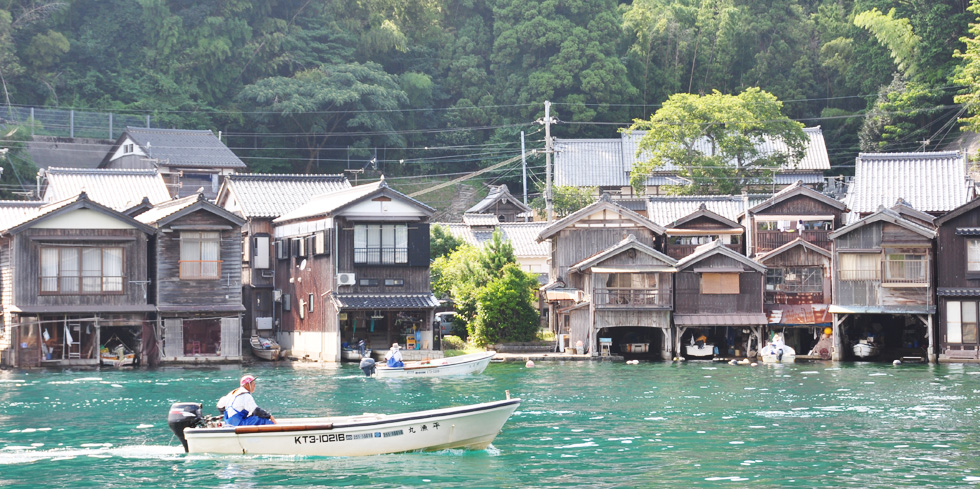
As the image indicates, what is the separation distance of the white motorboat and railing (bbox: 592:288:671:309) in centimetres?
3076

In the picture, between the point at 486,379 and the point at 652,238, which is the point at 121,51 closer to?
the point at 652,238

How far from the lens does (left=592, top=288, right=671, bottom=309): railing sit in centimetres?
5559

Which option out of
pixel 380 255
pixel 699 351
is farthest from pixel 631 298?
pixel 380 255

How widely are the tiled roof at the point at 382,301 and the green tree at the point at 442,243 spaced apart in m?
16.9

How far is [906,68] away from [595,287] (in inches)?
1649

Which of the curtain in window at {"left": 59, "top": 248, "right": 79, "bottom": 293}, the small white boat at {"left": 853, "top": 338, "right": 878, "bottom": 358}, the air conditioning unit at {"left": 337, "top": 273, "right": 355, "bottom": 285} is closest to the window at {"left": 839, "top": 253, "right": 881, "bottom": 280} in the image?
the small white boat at {"left": 853, "top": 338, "right": 878, "bottom": 358}

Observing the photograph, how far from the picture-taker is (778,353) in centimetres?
5288

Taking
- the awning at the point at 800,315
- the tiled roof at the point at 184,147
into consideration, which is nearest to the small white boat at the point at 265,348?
the tiled roof at the point at 184,147

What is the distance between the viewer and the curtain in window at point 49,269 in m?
48.3

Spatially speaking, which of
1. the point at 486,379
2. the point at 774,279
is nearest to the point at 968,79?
the point at 774,279

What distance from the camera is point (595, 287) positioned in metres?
56.0

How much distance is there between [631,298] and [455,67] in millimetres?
44389

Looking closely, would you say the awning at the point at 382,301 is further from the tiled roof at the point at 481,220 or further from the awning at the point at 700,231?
the tiled roof at the point at 481,220

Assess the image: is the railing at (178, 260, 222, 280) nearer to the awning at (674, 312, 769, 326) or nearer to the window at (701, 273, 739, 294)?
the awning at (674, 312, 769, 326)
